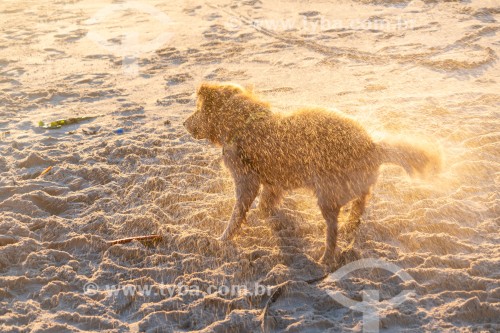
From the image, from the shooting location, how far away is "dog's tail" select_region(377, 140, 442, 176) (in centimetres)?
317

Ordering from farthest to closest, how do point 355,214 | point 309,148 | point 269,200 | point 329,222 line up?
point 269,200
point 355,214
point 329,222
point 309,148

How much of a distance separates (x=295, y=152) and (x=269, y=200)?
32.5 inches

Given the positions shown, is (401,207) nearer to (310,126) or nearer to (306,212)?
(306,212)

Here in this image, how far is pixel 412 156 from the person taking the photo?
3188 millimetres

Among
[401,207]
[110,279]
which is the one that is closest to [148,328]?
[110,279]

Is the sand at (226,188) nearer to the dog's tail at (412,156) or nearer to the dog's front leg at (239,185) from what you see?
the dog's front leg at (239,185)

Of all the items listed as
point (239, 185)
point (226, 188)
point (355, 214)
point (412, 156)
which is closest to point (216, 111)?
point (239, 185)

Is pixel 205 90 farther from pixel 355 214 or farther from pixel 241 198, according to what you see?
pixel 355 214

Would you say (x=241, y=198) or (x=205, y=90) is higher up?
(x=205, y=90)

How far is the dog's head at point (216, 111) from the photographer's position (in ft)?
12.3

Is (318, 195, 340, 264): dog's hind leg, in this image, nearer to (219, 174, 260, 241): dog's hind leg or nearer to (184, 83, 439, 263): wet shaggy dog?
(184, 83, 439, 263): wet shaggy dog

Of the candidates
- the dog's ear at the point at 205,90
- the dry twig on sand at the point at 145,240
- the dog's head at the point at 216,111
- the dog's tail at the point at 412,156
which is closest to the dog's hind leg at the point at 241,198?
the dog's head at the point at 216,111

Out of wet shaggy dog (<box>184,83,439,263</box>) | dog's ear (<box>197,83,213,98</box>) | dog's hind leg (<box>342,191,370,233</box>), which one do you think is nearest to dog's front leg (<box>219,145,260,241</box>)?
wet shaggy dog (<box>184,83,439,263</box>)

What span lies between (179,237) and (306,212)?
1219 mm
